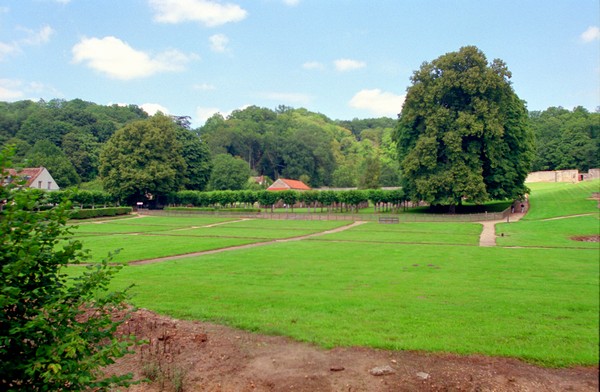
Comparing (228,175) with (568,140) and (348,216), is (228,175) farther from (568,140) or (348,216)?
(568,140)

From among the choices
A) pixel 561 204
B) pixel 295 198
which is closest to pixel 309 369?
pixel 561 204

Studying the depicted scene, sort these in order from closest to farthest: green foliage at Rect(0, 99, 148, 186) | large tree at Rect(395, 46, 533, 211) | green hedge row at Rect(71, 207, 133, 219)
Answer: large tree at Rect(395, 46, 533, 211) → green hedge row at Rect(71, 207, 133, 219) → green foliage at Rect(0, 99, 148, 186)

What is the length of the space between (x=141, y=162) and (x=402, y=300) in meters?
87.5

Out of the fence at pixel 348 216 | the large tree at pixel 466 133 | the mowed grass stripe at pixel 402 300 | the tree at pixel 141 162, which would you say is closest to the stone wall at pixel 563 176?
the large tree at pixel 466 133

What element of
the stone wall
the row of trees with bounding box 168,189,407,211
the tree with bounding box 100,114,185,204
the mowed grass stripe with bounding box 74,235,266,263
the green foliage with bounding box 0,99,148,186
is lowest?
the mowed grass stripe with bounding box 74,235,266,263

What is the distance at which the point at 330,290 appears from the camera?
1611 centimetres

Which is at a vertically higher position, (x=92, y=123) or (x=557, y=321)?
(x=92, y=123)

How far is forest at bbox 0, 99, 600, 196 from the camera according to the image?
326 ft

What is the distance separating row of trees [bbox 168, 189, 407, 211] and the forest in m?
5.94

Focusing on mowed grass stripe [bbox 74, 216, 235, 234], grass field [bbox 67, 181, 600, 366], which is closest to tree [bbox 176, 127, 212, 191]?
mowed grass stripe [bbox 74, 216, 235, 234]

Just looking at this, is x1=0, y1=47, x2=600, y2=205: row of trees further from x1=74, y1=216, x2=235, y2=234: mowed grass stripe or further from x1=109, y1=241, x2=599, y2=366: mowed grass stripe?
x1=74, y1=216, x2=235, y2=234: mowed grass stripe

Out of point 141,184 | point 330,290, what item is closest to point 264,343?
point 330,290

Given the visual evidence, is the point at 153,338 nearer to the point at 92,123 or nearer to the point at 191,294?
the point at 191,294

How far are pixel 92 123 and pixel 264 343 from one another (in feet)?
487
